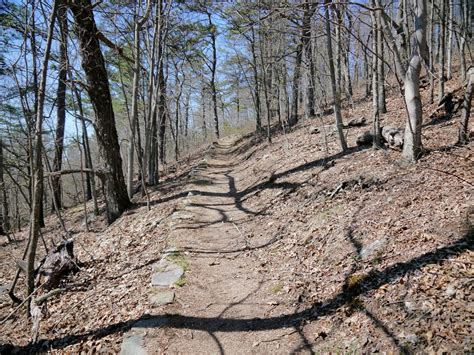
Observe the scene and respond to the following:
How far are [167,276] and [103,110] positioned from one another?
17.2ft

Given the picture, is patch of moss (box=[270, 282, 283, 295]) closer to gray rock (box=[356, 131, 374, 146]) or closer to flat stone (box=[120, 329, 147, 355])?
Result: flat stone (box=[120, 329, 147, 355])

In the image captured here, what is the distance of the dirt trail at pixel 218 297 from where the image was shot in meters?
3.64

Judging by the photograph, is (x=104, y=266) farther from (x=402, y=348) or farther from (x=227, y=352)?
(x=402, y=348)

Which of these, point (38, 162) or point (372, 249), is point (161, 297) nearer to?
point (38, 162)

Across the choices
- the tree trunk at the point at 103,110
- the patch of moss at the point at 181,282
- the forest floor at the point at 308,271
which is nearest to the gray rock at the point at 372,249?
the forest floor at the point at 308,271

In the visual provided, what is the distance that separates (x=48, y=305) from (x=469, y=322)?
5844 millimetres

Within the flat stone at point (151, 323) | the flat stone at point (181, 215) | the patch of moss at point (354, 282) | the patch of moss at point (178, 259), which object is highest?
the flat stone at point (181, 215)

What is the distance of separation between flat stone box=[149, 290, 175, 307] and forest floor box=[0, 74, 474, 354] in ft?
0.27

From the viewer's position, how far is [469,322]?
2.57 m

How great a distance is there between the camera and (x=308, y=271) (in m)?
4.59

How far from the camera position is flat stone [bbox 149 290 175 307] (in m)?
4.36

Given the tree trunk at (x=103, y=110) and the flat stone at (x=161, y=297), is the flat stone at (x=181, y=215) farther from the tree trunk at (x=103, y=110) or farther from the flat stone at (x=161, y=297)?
the flat stone at (x=161, y=297)

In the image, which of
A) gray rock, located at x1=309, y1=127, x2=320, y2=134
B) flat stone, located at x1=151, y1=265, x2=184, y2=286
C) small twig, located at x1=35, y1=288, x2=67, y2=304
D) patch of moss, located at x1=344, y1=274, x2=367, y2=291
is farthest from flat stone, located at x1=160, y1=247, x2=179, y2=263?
gray rock, located at x1=309, y1=127, x2=320, y2=134

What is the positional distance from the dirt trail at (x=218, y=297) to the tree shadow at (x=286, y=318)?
0.02 meters
